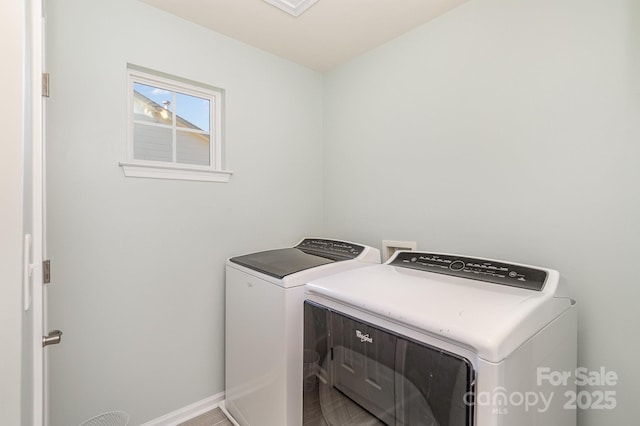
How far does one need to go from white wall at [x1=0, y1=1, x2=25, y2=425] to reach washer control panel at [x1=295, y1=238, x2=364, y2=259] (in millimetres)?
1361

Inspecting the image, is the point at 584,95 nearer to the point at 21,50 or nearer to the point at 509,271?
the point at 509,271

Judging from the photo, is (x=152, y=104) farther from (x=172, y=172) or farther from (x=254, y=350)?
(x=254, y=350)

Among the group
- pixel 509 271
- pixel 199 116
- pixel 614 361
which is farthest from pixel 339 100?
pixel 614 361

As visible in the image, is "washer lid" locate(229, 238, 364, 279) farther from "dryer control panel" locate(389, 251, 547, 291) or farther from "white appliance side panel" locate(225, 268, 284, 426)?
"dryer control panel" locate(389, 251, 547, 291)

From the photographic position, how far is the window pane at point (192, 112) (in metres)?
1.81

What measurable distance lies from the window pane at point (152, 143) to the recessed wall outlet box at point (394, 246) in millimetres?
1473

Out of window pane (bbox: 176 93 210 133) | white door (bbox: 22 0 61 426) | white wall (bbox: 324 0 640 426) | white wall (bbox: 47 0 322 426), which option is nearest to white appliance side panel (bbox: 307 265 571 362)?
white wall (bbox: 324 0 640 426)

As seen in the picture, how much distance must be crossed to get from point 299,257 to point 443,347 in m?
1.04

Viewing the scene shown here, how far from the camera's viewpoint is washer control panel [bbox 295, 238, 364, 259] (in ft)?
5.69

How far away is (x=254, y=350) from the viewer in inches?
59.9

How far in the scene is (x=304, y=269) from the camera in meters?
1.42

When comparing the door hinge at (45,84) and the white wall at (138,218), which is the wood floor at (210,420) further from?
the door hinge at (45,84)

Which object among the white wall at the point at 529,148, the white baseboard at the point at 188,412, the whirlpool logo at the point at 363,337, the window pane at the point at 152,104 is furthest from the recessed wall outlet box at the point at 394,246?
the window pane at the point at 152,104

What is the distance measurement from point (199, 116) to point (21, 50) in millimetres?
1359
